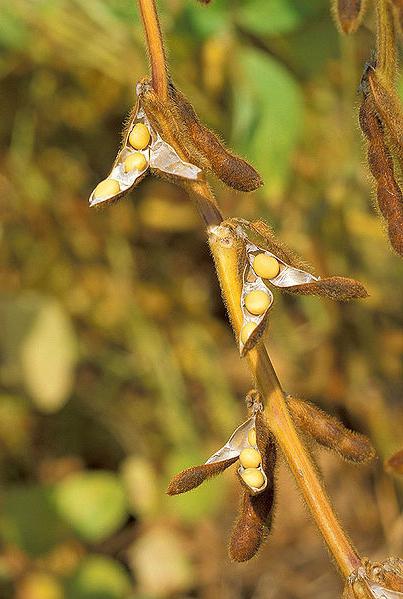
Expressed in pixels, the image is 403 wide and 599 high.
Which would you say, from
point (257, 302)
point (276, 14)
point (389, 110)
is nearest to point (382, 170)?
point (389, 110)

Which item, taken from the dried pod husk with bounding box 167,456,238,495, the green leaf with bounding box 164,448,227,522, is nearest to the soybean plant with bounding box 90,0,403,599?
the dried pod husk with bounding box 167,456,238,495

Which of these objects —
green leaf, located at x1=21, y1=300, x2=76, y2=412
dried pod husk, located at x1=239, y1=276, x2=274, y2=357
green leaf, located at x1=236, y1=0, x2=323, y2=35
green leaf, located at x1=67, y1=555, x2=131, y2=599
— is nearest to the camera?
dried pod husk, located at x1=239, y1=276, x2=274, y2=357

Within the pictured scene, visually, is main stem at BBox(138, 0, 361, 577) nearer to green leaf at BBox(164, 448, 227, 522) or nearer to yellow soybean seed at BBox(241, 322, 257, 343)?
yellow soybean seed at BBox(241, 322, 257, 343)

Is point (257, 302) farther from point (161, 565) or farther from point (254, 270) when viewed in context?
point (161, 565)

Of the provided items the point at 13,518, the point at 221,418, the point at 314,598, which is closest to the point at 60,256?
the point at 221,418

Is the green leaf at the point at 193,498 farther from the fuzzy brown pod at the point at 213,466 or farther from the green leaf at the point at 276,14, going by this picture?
the fuzzy brown pod at the point at 213,466

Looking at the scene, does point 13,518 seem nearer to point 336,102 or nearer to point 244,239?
point 336,102

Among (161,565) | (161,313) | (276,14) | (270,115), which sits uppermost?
(276,14)
